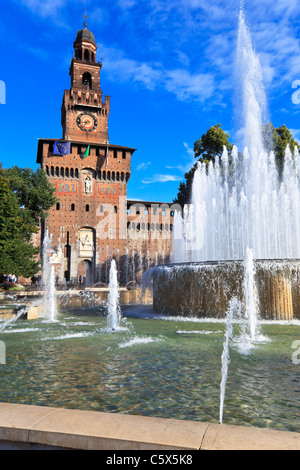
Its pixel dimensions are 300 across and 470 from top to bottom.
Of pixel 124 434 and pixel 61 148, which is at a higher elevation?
pixel 61 148

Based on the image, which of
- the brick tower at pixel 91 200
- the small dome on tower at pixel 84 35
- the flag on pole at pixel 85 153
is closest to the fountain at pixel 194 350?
the brick tower at pixel 91 200

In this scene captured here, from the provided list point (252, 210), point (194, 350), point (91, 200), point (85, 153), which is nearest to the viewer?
point (194, 350)

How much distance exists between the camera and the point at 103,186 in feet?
113

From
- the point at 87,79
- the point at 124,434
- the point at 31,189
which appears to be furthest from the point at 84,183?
the point at 124,434

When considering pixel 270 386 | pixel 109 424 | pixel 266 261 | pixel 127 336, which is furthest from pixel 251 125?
pixel 109 424

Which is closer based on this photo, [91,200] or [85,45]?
[91,200]

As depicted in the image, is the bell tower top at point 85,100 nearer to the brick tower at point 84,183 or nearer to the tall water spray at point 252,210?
the brick tower at point 84,183

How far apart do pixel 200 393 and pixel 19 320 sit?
26.1 ft

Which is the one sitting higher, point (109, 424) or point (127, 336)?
point (109, 424)

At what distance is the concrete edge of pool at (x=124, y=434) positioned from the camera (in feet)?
5.48

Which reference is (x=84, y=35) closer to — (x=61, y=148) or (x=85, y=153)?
(x=85, y=153)

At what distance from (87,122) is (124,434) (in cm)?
3718

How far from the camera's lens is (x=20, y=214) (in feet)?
80.5

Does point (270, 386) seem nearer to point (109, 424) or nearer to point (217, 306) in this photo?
point (109, 424)
